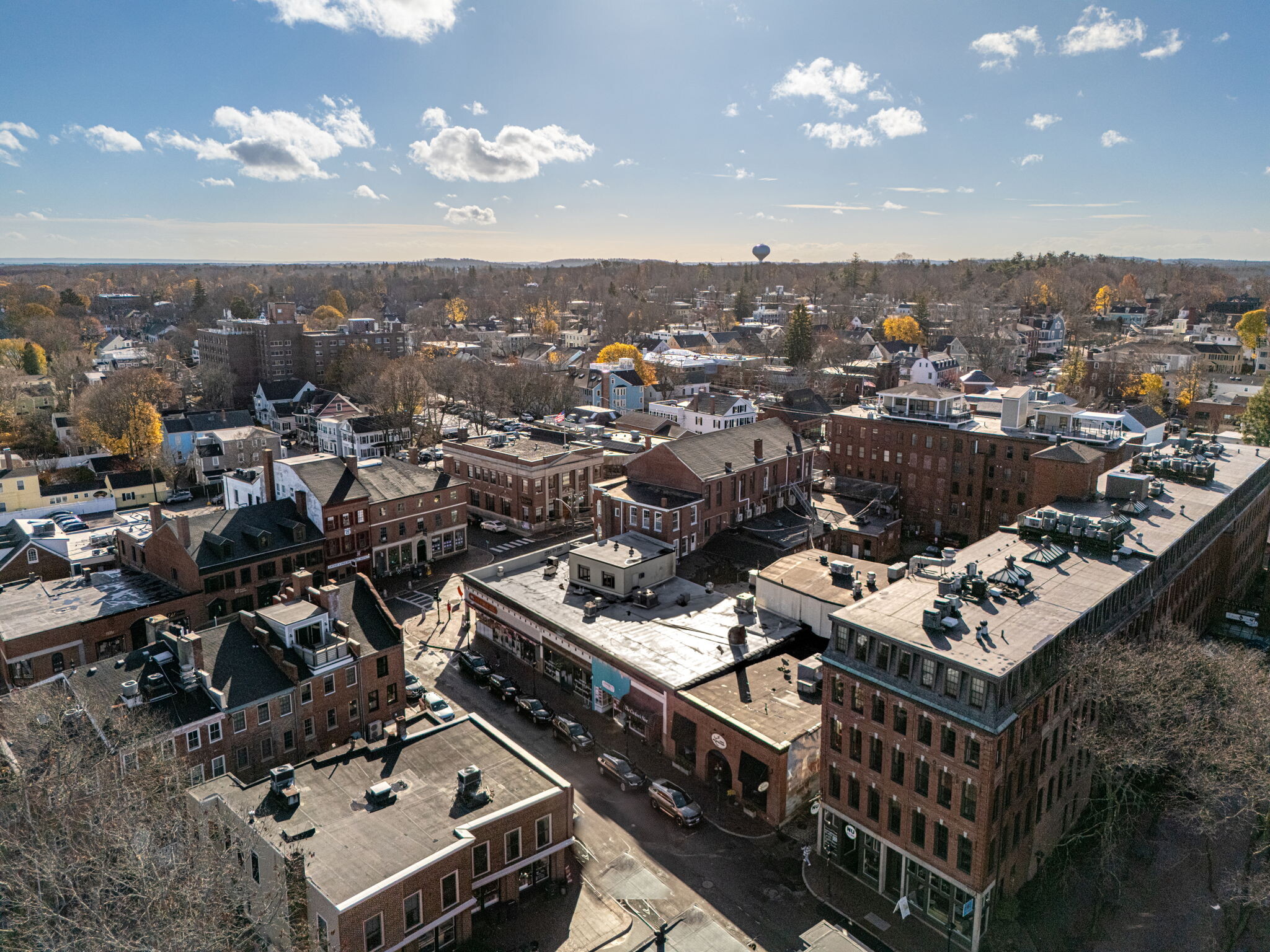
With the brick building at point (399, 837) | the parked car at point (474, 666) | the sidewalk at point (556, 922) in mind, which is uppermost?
the brick building at point (399, 837)

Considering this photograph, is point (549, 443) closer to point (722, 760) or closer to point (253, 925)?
point (722, 760)

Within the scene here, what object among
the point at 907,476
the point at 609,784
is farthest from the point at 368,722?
the point at 907,476

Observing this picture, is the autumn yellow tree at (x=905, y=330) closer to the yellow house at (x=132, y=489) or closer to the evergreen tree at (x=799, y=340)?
the evergreen tree at (x=799, y=340)

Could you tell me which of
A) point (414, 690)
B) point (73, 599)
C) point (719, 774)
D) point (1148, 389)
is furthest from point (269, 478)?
point (1148, 389)

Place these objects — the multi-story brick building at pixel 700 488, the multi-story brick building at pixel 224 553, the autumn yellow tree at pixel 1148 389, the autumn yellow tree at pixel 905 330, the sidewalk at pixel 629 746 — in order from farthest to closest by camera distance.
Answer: the autumn yellow tree at pixel 905 330
the autumn yellow tree at pixel 1148 389
the multi-story brick building at pixel 700 488
the multi-story brick building at pixel 224 553
the sidewalk at pixel 629 746

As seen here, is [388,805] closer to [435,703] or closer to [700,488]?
[435,703]

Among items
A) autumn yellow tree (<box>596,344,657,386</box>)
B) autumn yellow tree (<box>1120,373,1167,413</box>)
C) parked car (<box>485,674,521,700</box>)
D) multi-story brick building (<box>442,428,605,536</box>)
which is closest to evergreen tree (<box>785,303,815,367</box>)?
autumn yellow tree (<box>596,344,657,386</box>)

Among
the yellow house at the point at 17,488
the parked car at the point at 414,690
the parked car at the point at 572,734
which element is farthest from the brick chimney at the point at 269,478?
the parked car at the point at 572,734
